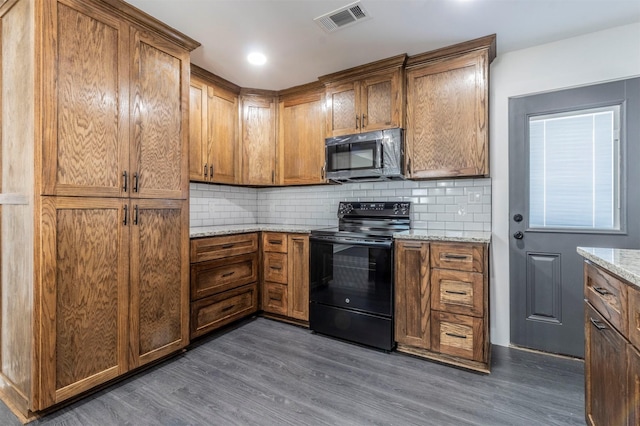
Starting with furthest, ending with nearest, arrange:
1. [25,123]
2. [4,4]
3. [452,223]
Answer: [452,223], [4,4], [25,123]

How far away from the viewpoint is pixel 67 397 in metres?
1.72

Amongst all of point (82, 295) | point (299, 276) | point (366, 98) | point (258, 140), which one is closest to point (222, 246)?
point (299, 276)

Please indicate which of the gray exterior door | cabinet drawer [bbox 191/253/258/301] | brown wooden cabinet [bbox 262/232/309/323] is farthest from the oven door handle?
the gray exterior door

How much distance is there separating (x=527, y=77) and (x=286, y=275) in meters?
2.74

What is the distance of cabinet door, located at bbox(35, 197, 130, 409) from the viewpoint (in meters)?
1.64

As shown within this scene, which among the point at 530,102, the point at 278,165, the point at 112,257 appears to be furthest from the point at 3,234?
the point at 530,102

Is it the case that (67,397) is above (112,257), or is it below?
below

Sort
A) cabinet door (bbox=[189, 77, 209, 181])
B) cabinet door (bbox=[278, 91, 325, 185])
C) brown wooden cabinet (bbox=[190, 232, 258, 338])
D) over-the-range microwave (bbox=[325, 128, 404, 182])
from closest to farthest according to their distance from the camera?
brown wooden cabinet (bbox=[190, 232, 258, 338]) → over-the-range microwave (bbox=[325, 128, 404, 182]) → cabinet door (bbox=[189, 77, 209, 181]) → cabinet door (bbox=[278, 91, 325, 185])

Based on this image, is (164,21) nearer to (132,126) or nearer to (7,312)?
(132,126)

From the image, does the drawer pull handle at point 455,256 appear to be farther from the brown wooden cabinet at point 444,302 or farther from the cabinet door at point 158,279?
the cabinet door at point 158,279

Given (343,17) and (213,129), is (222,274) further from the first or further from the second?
(343,17)

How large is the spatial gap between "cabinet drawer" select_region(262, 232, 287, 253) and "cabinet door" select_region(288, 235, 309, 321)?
0.08 m

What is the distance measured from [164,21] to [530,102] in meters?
2.88

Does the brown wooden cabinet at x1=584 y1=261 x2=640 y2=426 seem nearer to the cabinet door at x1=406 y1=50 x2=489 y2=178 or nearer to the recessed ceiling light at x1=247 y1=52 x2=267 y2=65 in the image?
the cabinet door at x1=406 y1=50 x2=489 y2=178
